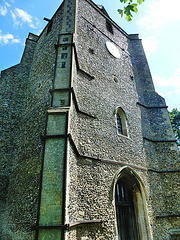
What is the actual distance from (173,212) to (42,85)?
832cm

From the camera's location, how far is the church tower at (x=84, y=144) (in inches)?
186

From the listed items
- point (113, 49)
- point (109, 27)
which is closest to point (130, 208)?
point (113, 49)

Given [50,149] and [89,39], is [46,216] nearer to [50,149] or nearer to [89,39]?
[50,149]

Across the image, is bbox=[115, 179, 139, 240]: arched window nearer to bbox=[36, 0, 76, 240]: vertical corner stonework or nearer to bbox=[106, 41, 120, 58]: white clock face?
bbox=[36, 0, 76, 240]: vertical corner stonework

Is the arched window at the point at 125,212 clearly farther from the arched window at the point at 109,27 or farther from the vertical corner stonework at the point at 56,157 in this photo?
the arched window at the point at 109,27

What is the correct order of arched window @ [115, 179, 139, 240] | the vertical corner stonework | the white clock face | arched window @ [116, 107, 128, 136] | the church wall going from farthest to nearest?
the white clock face
arched window @ [116, 107, 128, 136]
arched window @ [115, 179, 139, 240]
the church wall
the vertical corner stonework

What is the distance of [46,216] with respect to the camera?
13.0ft

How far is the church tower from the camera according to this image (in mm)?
4734

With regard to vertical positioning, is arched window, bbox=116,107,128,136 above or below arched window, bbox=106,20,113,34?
below

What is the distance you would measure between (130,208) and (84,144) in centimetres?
383

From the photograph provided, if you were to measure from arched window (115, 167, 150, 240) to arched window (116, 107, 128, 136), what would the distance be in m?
2.00

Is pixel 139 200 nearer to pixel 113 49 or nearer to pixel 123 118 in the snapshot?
pixel 123 118

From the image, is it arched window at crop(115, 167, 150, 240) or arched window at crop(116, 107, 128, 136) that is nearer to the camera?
arched window at crop(115, 167, 150, 240)

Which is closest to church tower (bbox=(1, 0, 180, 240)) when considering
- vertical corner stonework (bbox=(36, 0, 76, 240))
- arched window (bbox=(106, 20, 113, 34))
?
Answer: vertical corner stonework (bbox=(36, 0, 76, 240))
